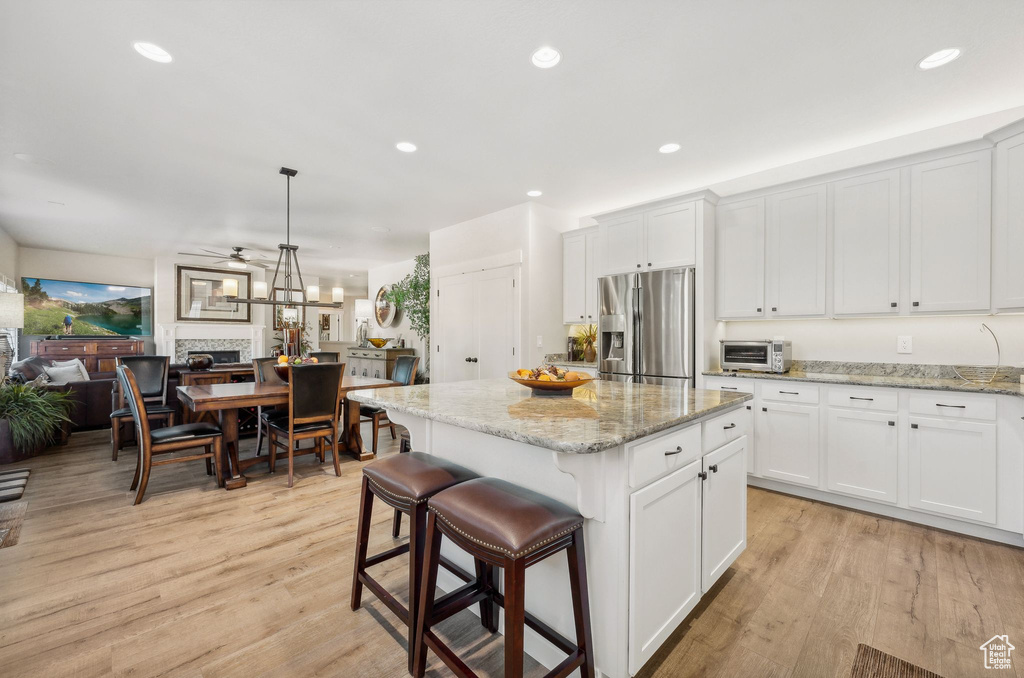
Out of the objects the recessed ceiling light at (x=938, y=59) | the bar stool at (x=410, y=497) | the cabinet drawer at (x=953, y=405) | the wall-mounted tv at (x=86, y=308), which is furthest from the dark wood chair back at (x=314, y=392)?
the wall-mounted tv at (x=86, y=308)

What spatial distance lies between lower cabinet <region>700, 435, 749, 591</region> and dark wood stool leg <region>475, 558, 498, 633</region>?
0.86 metres

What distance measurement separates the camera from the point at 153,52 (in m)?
2.19

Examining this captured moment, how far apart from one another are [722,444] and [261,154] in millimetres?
3887

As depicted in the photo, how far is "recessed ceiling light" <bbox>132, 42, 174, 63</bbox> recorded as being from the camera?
7.03 ft

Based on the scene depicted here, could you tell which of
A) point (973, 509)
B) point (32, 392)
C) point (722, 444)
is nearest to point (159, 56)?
point (722, 444)

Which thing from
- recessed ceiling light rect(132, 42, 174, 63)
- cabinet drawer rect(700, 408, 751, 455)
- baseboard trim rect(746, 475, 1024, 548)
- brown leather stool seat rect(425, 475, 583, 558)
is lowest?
baseboard trim rect(746, 475, 1024, 548)

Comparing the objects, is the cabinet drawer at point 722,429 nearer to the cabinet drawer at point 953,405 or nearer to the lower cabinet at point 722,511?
the lower cabinet at point 722,511

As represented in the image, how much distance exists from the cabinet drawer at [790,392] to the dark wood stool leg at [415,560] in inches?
113

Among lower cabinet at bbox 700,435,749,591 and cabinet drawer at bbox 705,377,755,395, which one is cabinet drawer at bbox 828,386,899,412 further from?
lower cabinet at bbox 700,435,749,591

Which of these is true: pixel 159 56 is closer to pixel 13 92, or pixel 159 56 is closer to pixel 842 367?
pixel 13 92

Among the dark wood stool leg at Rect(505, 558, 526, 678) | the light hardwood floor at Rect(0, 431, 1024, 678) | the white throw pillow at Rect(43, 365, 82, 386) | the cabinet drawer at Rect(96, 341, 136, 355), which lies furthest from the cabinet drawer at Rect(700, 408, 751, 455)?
the cabinet drawer at Rect(96, 341, 136, 355)

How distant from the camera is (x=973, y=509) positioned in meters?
2.51

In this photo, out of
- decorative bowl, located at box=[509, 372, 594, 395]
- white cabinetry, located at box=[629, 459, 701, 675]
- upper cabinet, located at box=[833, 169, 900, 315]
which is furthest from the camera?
upper cabinet, located at box=[833, 169, 900, 315]

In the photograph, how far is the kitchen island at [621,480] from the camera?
1.32 meters
